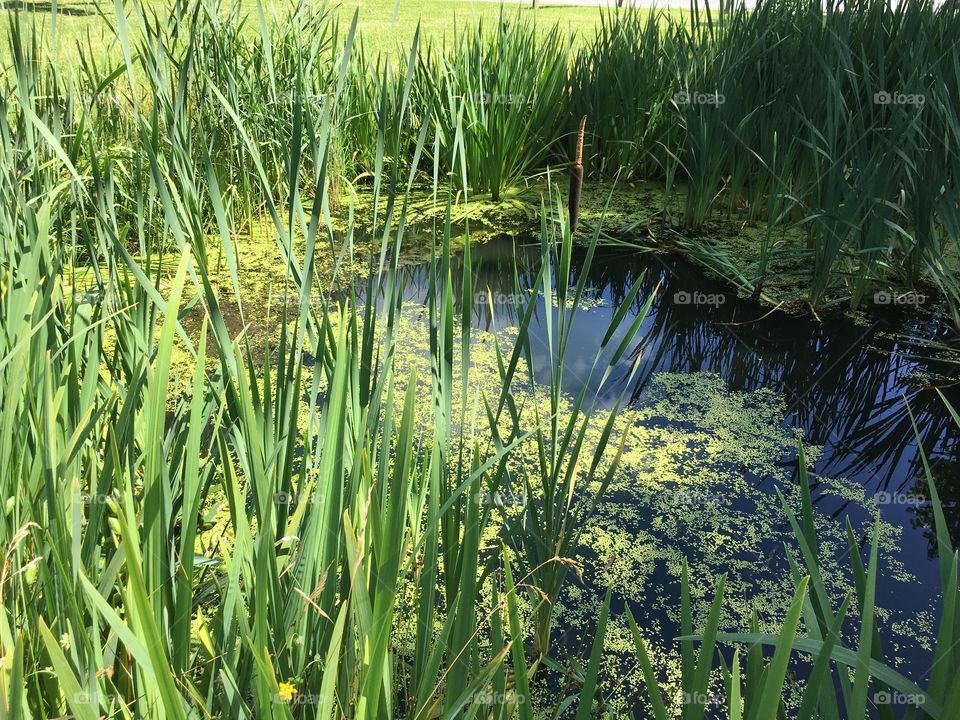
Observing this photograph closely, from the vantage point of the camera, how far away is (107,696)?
0.79 meters

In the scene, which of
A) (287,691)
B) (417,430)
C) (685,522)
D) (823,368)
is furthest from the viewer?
(823,368)

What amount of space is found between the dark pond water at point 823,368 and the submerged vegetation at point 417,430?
0.22 ft

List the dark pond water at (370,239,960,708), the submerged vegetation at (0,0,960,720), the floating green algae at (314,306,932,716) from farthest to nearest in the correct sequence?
the dark pond water at (370,239,960,708) → the floating green algae at (314,306,932,716) → the submerged vegetation at (0,0,960,720)

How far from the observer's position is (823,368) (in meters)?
2.23

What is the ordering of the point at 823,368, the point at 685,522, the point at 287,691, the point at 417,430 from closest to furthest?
the point at 287,691 < the point at 685,522 < the point at 417,430 < the point at 823,368

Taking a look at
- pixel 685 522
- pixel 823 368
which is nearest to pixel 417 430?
pixel 685 522

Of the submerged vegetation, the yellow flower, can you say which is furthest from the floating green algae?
the yellow flower

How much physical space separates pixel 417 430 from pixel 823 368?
117 centimetres

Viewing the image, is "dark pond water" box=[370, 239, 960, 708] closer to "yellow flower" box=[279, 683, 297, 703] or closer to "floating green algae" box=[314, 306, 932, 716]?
"floating green algae" box=[314, 306, 932, 716]

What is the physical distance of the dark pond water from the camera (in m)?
1.77

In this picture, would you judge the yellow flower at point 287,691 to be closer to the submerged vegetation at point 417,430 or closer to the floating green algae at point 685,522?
the submerged vegetation at point 417,430

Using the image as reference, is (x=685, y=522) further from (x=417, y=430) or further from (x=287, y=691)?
(x=287, y=691)

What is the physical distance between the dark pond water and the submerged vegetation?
2.6 inches

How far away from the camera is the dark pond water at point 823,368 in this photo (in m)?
1.77
